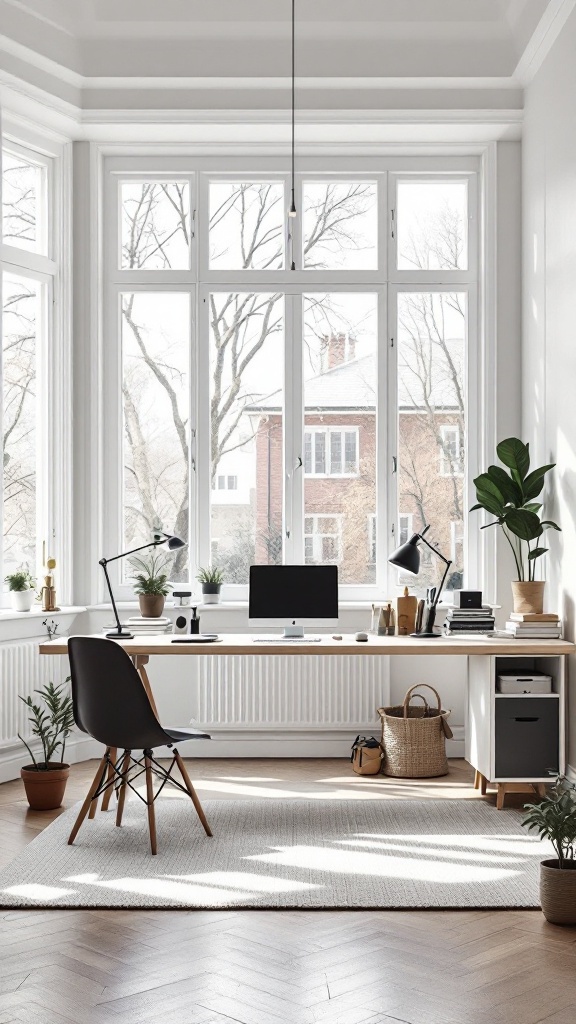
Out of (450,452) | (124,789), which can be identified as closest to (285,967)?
(124,789)

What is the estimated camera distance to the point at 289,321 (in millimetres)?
6145

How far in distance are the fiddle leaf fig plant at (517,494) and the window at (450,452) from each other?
79cm

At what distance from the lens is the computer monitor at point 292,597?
519cm

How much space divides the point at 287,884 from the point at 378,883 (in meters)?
0.33

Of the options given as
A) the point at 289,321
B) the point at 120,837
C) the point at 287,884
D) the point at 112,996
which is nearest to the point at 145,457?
the point at 289,321

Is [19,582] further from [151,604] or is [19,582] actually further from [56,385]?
[56,385]

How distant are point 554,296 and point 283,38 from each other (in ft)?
7.05

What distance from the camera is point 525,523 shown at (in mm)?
5090

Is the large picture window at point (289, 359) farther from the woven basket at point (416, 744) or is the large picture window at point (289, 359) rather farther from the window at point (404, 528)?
the woven basket at point (416, 744)

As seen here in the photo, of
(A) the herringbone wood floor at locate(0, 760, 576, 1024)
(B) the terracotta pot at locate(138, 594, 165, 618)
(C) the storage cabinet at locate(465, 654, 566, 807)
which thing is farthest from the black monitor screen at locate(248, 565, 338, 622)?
(A) the herringbone wood floor at locate(0, 760, 576, 1024)

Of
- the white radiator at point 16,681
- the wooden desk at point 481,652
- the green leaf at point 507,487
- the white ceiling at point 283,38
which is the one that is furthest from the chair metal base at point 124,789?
the white ceiling at point 283,38

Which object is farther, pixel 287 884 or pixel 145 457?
pixel 145 457

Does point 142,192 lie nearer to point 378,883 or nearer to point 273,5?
point 273,5

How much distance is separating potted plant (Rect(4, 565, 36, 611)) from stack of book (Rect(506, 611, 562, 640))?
8.51 ft
